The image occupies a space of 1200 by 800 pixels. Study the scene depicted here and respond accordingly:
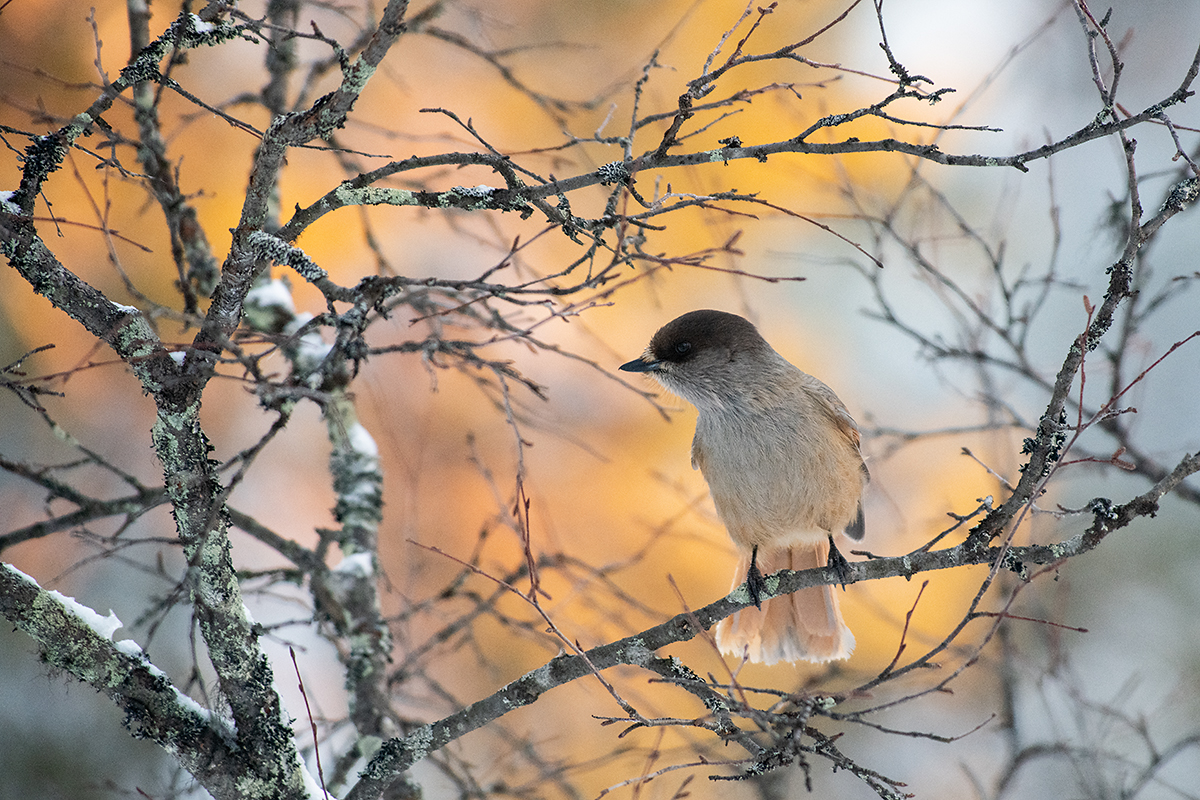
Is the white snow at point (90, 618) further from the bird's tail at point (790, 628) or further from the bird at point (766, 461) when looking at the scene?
the bird's tail at point (790, 628)

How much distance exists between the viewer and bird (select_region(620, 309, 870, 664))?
11.6 feet

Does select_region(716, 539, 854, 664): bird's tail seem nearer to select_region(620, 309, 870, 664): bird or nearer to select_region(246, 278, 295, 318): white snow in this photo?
select_region(620, 309, 870, 664): bird

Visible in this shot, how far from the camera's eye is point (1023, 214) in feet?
24.2

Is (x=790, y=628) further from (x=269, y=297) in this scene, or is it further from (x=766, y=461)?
(x=269, y=297)

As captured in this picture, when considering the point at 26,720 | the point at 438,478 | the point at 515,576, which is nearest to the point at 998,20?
the point at 438,478

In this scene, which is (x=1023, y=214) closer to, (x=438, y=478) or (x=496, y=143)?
(x=496, y=143)

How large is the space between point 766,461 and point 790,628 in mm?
886

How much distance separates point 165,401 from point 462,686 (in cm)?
495

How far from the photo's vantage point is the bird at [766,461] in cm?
353

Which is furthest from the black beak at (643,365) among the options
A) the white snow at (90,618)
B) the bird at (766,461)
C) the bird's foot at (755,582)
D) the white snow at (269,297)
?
the white snow at (90,618)

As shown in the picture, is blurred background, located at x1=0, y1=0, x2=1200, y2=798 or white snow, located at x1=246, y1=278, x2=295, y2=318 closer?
white snow, located at x1=246, y1=278, x2=295, y2=318

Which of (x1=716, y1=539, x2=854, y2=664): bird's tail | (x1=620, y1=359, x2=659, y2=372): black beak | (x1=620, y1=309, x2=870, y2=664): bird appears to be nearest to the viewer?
(x1=620, y1=309, x2=870, y2=664): bird

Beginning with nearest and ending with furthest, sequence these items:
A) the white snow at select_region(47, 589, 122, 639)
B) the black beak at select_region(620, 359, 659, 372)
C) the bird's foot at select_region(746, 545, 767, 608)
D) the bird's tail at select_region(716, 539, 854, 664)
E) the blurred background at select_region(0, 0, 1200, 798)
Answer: the white snow at select_region(47, 589, 122, 639) < the bird's foot at select_region(746, 545, 767, 608) < the black beak at select_region(620, 359, 659, 372) < the bird's tail at select_region(716, 539, 854, 664) < the blurred background at select_region(0, 0, 1200, 798)

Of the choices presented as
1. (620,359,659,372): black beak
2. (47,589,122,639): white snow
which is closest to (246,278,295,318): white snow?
(620,359,659,372): black beak
